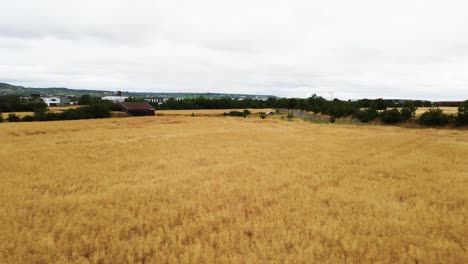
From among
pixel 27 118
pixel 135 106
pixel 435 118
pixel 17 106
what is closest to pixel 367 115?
pixel 435 118

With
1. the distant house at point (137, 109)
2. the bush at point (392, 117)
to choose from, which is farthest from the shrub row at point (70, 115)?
the bush at point (392, 117)

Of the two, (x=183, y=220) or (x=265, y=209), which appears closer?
(x=183, y=220)

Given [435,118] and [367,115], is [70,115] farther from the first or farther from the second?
[435,118]

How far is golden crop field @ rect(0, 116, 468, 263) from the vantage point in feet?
20.6

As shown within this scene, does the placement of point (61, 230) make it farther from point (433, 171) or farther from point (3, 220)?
point (433, 171)

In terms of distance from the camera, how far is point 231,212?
8.58 m

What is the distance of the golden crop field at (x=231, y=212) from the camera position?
628cm

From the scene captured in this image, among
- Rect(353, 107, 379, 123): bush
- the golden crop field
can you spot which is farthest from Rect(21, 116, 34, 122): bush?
Rect(353, 107, 379, 123): bush

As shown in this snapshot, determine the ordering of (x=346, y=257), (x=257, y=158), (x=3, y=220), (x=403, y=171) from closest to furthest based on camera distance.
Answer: (x=346, y=257) → (x=3, y=220) → (x=403, y=171) → (x=257, y=158)

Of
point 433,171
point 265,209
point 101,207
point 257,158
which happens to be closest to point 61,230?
point 101,207

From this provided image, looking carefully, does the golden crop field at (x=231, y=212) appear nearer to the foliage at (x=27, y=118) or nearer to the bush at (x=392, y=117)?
the foliage at (x=27, y=118)

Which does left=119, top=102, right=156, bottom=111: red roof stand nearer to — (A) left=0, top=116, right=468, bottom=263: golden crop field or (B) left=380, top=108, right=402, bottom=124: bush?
(A) left=0, top=116, right=468, bottom=263: golden crop field

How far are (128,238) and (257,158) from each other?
42.0ft

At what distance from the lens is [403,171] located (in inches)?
595
